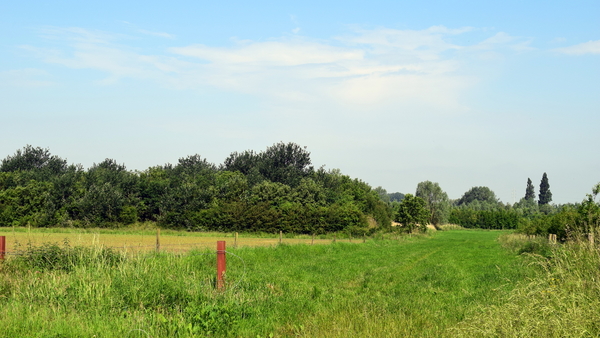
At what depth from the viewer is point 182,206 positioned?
67.8 m

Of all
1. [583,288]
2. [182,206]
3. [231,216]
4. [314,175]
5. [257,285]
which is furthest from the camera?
[314,175]

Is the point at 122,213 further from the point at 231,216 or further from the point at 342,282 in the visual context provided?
the point at 342,282

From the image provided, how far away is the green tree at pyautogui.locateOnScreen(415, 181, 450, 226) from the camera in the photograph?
429ft

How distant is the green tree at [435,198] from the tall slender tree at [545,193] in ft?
212

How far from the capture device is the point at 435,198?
13700 cm

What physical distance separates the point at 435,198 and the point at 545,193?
69.5 m

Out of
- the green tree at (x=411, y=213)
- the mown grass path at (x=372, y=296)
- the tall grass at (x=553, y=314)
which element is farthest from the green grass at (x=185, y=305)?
the green tree at (x=411, y=213)

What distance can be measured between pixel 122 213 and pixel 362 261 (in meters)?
51.1

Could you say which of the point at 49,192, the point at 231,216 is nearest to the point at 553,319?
the point at 231,216

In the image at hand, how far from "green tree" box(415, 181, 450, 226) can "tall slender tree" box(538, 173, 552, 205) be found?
64.8 metres

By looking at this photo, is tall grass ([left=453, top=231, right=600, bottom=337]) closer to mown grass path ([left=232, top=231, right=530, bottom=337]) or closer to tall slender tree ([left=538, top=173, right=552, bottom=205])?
mown grass path ([left=232, top=231, right=530, bottom=337])

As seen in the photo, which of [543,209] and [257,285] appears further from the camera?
[543,209]

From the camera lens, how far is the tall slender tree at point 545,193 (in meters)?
181

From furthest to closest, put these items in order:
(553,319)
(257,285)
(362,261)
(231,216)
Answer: (231,216) < (362,261) < (257,285) < (553,319)
